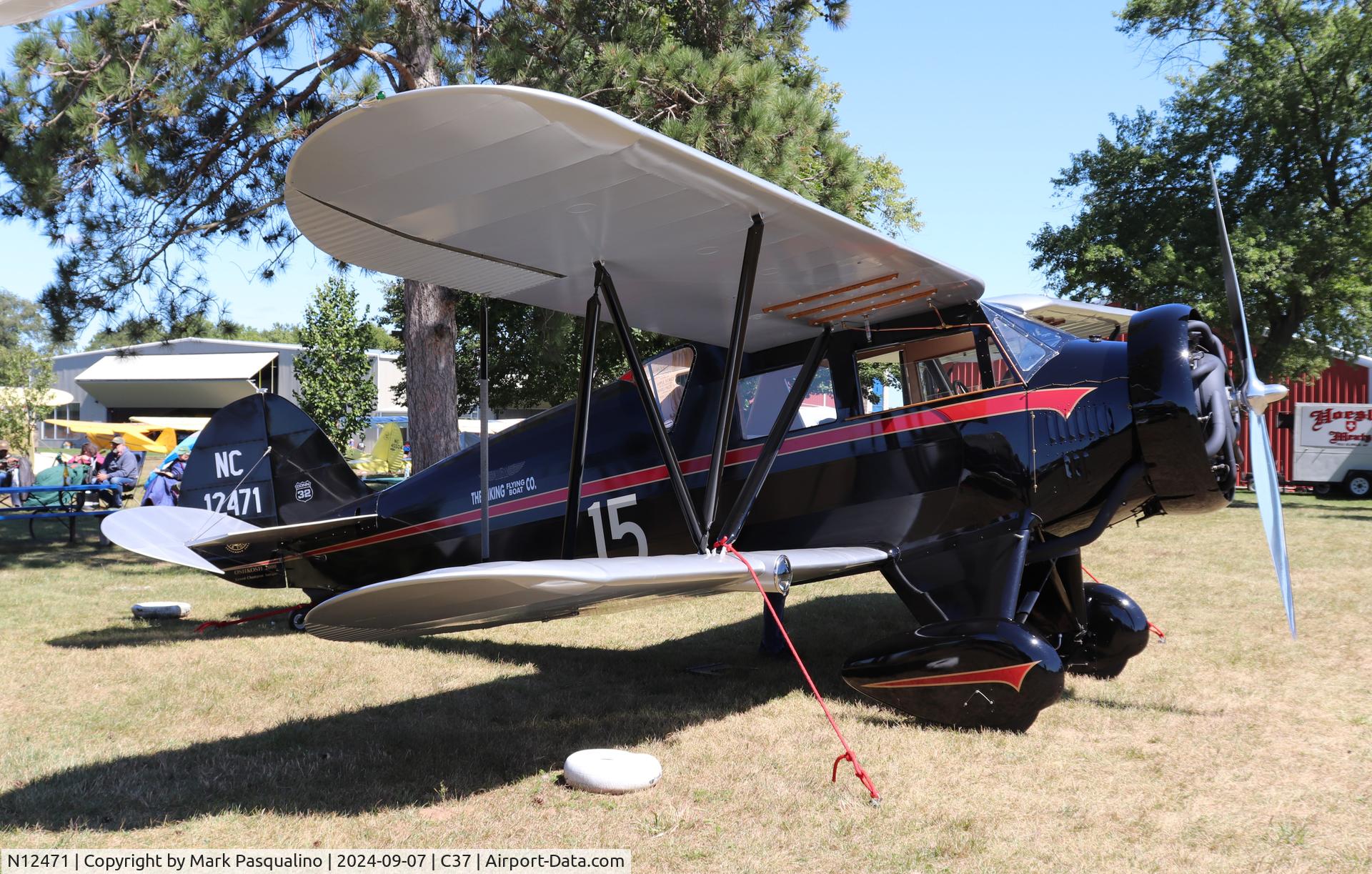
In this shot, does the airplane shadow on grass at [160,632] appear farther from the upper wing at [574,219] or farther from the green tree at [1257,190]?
the green tree at [1257,190]

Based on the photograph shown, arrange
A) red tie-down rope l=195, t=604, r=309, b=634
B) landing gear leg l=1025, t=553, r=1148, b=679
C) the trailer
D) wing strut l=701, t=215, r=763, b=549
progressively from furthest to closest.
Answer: the trailer < red tie-down rope l=195, t=604, r=309, b=634 < landing gear leg l=1025, t=553, r=1148, b=679 < wing strut l=701, t=215, r=763, b=549

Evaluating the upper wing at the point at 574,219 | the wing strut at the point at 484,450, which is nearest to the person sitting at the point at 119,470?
the wing strut at the point at 484,450

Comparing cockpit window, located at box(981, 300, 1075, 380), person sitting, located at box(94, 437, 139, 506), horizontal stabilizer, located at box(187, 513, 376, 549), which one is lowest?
horizontal stabilizer, located at box(187, 513, 376, 549)

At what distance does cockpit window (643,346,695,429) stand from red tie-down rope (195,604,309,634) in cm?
425

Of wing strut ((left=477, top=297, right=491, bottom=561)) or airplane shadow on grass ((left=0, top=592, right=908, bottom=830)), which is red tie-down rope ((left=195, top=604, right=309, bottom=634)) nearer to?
airplane shadow on grass ((left=0, top=592, right=908, bottom=830))

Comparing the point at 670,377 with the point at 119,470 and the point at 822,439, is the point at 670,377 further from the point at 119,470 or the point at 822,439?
the point at 119,470

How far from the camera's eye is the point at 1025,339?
5426mm

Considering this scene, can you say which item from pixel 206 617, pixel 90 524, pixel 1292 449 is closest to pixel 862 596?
pixel 206 617

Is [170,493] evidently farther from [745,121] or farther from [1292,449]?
[1292,449]

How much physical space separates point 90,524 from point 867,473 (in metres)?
18.7

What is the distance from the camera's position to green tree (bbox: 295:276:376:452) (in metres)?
31.1

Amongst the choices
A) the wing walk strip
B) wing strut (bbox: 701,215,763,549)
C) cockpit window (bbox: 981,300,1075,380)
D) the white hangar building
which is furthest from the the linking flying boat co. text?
the white hangar building

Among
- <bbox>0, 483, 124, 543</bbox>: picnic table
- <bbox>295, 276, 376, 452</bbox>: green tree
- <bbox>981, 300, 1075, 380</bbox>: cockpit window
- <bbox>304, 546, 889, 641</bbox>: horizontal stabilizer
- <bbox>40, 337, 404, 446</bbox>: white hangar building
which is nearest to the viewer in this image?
<bbox>304, 546, 889, 641</bbox>: horizontal stabilizer

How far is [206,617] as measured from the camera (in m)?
8.72
